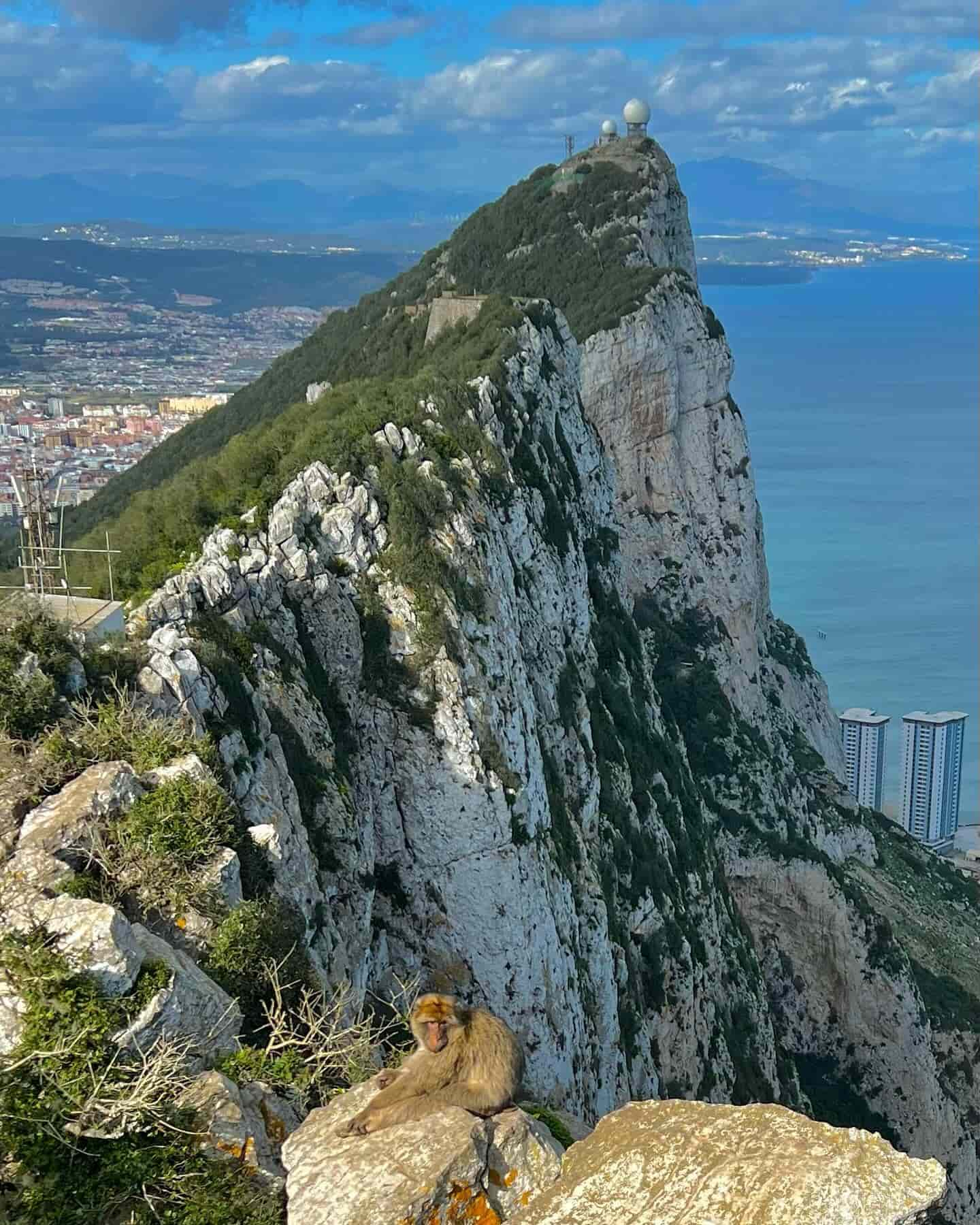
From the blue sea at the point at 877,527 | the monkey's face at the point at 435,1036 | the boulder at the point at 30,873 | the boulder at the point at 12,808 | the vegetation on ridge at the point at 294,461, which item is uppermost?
the vegetation on ridge at the point at 294,461

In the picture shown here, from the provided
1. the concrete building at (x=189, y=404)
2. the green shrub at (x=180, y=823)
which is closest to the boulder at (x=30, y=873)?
the green shrub at (x=180, y=823)

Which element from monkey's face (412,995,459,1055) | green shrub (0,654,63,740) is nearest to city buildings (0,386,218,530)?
green shrub (0,654,63,740)

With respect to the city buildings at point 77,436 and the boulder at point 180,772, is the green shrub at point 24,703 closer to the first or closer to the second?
the boulder at point 180,772

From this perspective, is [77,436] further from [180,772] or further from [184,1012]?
[184,1012]

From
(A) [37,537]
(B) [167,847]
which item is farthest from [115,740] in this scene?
(A) [37,537]

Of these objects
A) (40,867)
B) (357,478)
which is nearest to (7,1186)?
(40,867)

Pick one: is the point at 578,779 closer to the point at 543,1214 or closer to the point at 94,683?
the point at 94,683

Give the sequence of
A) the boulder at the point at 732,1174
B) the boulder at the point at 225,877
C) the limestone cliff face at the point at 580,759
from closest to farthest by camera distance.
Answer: the boulder at the point at 732,1174, the boulder at the point at 225,877, the limestone cliff face at the point at 580,759
